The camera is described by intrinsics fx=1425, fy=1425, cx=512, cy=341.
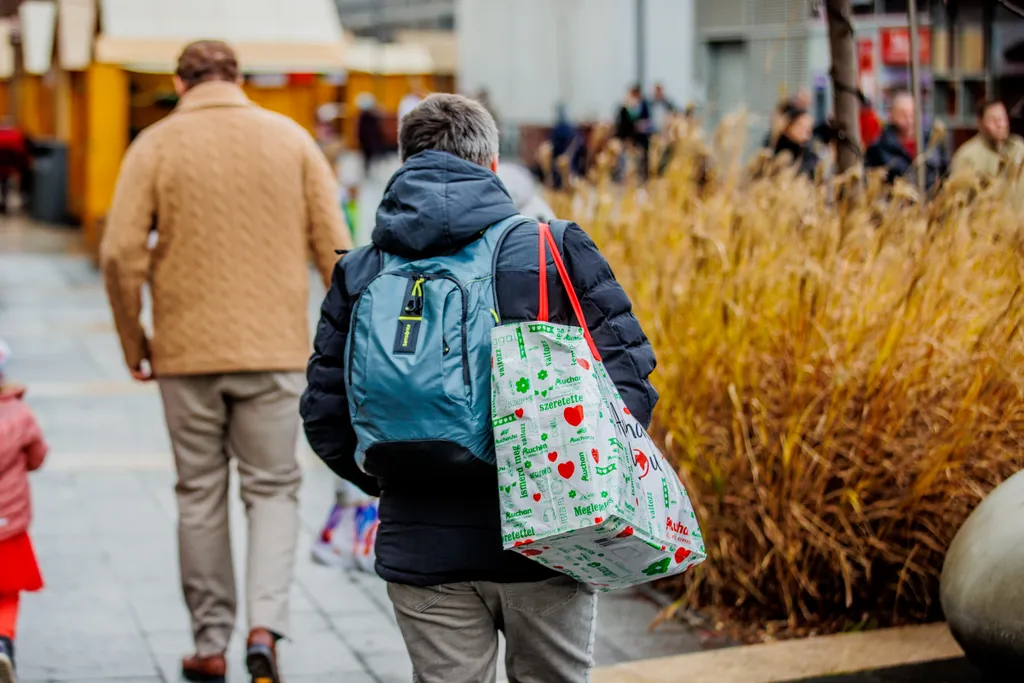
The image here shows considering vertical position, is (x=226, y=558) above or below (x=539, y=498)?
below

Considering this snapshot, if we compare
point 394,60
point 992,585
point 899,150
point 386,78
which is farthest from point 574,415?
point 386,78

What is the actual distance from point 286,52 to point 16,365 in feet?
29.9

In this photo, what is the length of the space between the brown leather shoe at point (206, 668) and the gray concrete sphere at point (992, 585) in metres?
2.27

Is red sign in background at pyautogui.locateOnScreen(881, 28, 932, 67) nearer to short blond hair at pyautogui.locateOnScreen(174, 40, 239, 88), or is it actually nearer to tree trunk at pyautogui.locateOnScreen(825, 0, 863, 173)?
tree trunk at pyautogui.locateOnScreen(825, 0, 863, 173)

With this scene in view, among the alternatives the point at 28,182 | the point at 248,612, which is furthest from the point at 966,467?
the point at 28,182

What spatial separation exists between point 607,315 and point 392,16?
186 ft

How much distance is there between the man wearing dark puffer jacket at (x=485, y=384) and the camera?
2.92m

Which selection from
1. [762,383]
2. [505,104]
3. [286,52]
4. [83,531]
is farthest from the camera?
[505,104]

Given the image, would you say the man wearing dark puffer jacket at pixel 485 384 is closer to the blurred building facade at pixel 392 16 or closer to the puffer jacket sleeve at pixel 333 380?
the puffer jacket sleeve at pixel 333 380

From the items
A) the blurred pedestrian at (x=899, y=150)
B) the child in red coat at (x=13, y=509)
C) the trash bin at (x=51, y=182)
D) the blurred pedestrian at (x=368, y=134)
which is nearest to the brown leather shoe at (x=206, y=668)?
the child in red coat at (x=13, y=509)

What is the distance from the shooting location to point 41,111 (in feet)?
97.7

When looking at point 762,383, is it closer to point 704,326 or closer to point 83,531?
point 704,326

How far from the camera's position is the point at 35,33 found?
30.1 meters

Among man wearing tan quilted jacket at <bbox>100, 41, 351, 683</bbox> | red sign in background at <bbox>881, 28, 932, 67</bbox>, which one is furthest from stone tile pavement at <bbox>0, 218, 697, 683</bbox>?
red sign in background at <bbox>881, 28, 932, 67</bbox>
